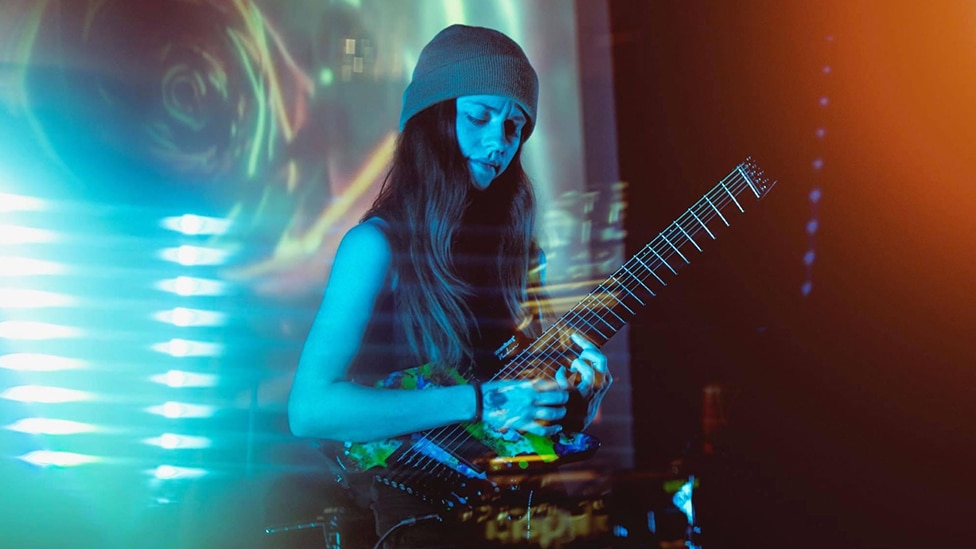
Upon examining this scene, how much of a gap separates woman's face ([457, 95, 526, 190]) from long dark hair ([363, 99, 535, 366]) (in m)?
0.02

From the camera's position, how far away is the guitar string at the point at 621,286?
4.60 ft

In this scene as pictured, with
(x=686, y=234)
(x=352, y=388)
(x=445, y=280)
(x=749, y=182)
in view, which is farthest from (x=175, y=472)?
(x=749, y=182)

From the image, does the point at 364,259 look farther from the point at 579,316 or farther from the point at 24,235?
the point at 24,235

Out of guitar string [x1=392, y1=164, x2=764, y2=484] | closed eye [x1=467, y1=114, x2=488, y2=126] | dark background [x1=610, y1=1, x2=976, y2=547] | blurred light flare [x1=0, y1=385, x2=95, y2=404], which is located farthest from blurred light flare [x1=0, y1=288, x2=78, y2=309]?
dark background [x1=610, y1=1, x2=976, y2=547]

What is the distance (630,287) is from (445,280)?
14.5 inches

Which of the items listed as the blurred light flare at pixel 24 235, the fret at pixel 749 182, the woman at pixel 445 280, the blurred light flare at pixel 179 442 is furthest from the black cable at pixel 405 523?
the fret at pixel 749 182

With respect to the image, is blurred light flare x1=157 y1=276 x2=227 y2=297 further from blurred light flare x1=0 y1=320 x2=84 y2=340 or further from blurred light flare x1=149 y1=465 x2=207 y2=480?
blurred light flare x1=149 y1=465 x2=207 y2=480

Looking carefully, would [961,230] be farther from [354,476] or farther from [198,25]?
[198,25]

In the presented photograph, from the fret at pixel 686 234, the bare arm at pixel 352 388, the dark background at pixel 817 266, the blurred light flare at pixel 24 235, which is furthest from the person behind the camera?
the dark background at pixel 817 266

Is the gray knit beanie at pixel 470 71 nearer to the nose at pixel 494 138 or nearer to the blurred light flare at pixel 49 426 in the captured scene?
the nose at pixel 494 138

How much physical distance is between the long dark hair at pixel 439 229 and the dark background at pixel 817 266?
0.30 m

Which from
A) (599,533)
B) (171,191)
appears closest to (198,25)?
(171,191)

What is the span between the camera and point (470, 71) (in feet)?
4.83

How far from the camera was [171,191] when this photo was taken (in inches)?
58.4
